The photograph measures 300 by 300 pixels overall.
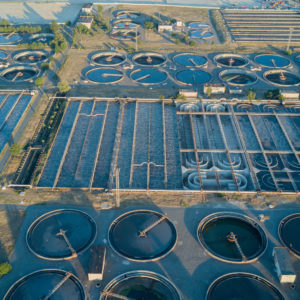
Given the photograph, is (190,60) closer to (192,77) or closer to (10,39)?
(192,77)

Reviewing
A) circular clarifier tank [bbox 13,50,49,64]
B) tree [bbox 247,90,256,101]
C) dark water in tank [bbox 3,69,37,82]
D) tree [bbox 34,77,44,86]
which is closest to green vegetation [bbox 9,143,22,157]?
tree [bbox 34,77,44,86]

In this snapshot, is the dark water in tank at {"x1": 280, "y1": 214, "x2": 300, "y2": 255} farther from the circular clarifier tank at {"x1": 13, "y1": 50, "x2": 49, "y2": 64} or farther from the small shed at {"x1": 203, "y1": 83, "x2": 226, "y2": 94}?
the circular clarifier tank at {"x1": 13, "y1": 50, "x2": 49, "y2": 64}

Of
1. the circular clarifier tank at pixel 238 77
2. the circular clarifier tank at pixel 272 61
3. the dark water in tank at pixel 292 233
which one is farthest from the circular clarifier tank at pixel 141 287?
the circular clarifier tank at pixel 272 61

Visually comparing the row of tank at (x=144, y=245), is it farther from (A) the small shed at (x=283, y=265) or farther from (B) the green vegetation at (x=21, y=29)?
(B) the green vegetation at (x=21, y=29)

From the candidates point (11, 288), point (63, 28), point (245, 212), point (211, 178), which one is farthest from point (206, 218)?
point (63, 28)

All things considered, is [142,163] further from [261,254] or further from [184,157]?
[261,254]

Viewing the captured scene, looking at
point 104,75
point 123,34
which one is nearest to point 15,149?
point 104,75
